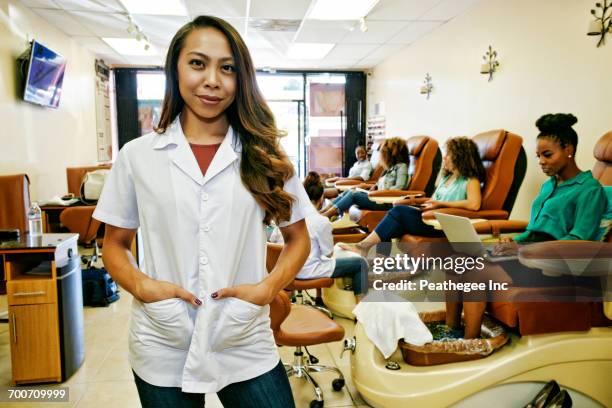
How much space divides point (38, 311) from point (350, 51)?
609 cm

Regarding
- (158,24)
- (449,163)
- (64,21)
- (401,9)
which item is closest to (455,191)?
(449,163)

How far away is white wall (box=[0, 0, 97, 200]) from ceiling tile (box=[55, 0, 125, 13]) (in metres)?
0.48

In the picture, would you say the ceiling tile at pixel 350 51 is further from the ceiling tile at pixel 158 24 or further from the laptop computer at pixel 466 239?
the laptop computer at pixel 466 239

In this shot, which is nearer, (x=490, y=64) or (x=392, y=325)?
(x=392, y=325)

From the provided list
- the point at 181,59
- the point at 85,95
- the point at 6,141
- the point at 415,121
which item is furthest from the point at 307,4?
the point at 181,59

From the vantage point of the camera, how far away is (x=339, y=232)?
4121mm

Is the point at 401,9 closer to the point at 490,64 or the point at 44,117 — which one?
the point at 490,64

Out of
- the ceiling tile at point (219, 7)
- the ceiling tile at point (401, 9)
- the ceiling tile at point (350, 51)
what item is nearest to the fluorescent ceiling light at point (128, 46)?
the ceiling tile at point (219, 7)

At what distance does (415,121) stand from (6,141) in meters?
5.01

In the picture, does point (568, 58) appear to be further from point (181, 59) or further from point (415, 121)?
point (181, 59)

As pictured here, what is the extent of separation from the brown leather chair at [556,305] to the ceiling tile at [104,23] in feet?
16.5

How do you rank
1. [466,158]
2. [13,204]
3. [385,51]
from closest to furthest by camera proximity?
[13,204]
[466,158]
[385,51]

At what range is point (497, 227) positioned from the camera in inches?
116

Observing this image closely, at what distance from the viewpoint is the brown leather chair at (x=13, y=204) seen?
3.16 m
